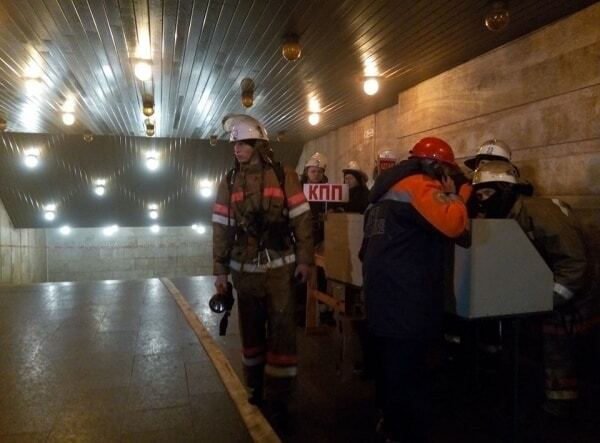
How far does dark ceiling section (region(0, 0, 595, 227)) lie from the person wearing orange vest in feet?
5.96

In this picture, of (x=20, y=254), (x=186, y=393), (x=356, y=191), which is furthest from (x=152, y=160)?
(x=186, y=393)

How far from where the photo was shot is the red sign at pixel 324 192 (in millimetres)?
4719

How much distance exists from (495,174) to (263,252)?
1900 millimetres

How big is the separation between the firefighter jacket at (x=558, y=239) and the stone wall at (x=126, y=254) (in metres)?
14.0

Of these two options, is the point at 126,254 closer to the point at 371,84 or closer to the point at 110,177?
the point at 110,177

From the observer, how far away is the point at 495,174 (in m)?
3.52

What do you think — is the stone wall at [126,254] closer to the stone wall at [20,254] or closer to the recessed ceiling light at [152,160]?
the stone wall at [20,254]

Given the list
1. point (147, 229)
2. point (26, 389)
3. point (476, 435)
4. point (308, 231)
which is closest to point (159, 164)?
point (147, 229)

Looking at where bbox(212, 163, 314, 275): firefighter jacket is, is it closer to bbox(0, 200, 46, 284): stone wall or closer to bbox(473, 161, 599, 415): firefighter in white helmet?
bbox(473, 161, 599, 415): firefighter in white helmet

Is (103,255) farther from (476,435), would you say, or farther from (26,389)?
(476,435)

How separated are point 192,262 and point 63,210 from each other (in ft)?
16.0

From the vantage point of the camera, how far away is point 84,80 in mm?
6520

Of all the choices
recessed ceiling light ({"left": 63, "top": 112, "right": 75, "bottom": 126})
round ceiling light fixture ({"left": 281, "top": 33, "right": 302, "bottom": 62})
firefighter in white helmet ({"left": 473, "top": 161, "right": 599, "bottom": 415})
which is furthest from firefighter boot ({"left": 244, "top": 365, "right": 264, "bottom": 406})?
recessed ceiling light ({"left": 63, "top": 112, "right": 75, "bottom": 126})

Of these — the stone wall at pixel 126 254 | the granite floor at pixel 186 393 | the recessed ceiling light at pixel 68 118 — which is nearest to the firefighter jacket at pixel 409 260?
the granite floor at pixel 186 393
